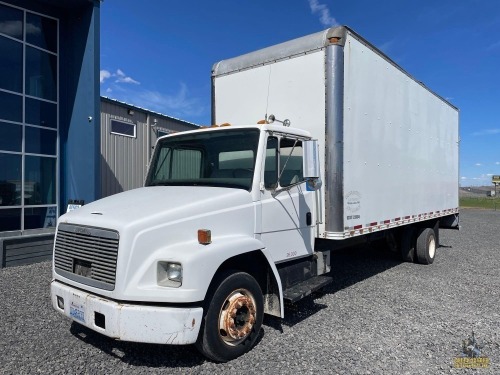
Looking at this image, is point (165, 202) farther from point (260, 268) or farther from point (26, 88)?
point (26, 88)

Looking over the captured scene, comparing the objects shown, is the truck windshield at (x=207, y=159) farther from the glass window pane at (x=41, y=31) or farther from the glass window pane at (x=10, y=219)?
the glass window pane at (x=41, y=31)

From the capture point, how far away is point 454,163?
10.2 meters

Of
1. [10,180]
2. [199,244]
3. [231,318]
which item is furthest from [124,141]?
[231,318]

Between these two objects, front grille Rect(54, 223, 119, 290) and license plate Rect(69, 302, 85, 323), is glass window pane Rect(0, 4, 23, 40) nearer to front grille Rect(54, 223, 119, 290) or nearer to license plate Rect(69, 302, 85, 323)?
front grille Rect(54, 223, 119, 290)

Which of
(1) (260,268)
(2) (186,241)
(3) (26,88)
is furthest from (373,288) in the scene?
(3) (26,88)

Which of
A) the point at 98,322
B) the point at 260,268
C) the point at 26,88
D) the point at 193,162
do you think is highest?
the point at 26,88

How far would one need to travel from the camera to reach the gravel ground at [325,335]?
3.58 meters

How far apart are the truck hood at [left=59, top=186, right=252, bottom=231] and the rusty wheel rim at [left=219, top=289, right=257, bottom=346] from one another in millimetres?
871

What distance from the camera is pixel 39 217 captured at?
9.82 m

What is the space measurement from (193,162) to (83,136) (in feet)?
21.4

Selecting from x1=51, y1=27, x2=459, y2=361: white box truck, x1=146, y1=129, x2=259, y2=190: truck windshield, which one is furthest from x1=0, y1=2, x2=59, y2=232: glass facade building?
x1=146, y1=129, x2=259, y2=190: truck windshield

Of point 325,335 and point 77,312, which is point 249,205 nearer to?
point 325,335

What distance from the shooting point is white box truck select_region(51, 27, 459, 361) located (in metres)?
3.17

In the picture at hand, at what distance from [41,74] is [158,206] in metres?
8.42
